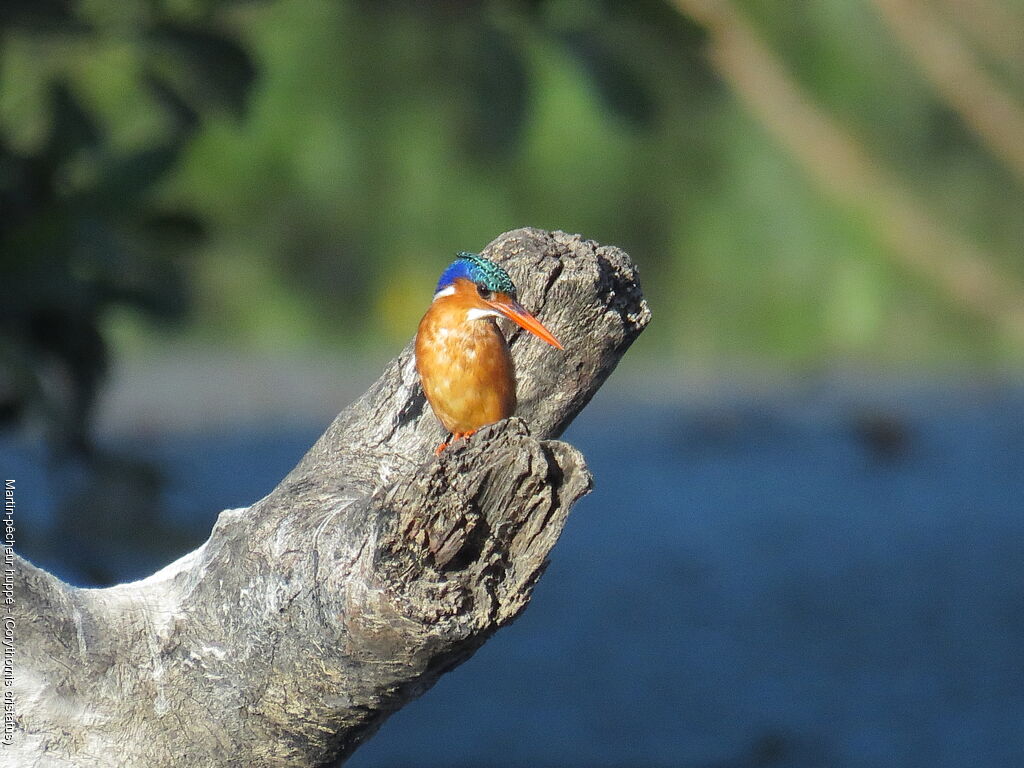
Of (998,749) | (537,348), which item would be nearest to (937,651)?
(998,749)

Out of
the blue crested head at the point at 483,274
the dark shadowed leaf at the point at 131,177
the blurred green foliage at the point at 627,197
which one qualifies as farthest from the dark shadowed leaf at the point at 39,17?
the blurred green foliage at the point at 627,197

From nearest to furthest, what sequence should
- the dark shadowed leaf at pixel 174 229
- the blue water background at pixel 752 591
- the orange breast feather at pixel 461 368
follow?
the orange breast feather at pixel 461 368, the dark shadowed leaf at pixel 174 229, the blue water background at pixel 752 591

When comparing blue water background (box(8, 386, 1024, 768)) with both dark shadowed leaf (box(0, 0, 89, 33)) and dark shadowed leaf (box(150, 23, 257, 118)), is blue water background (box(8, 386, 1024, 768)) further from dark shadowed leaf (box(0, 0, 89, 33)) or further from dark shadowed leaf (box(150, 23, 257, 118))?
dark shadowed leaf (box(0, 0, 89, 33))

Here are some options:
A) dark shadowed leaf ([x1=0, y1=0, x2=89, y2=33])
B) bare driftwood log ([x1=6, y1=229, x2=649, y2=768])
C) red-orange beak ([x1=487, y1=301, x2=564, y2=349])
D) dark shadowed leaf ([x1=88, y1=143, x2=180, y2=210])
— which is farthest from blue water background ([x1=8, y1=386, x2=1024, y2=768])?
red-orange beak ([x1=487, y1=301, x2=564, y2=349])

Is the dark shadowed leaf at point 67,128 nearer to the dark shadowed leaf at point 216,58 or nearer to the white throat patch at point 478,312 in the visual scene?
the dark shadowed leaf at point 216,58

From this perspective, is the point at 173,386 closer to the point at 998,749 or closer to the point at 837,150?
the point at 837,150

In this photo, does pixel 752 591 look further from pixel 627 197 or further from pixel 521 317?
pixel 521 317
